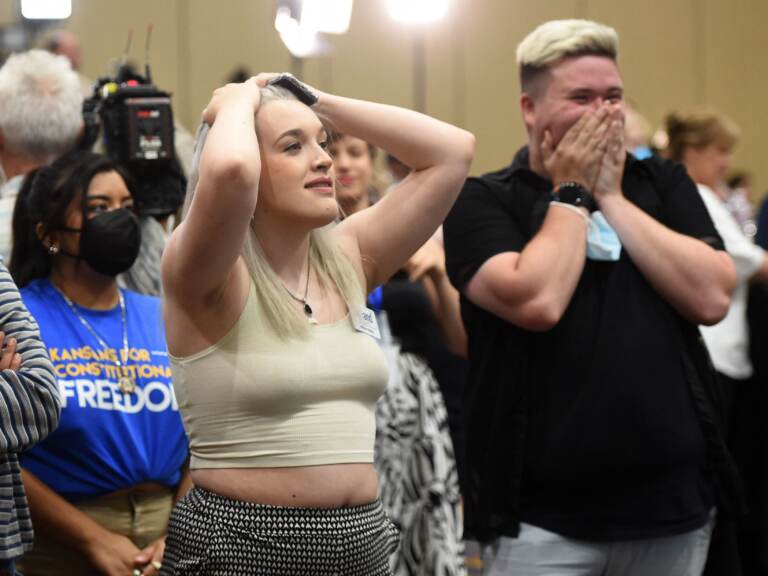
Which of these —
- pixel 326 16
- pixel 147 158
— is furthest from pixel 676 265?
pixel 326 16

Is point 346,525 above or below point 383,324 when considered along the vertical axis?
above

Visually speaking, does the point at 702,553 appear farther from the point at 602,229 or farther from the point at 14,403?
the point at 14,403

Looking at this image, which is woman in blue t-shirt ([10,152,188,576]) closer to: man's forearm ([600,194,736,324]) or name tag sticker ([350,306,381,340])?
name tag sticker ([350,306,381,340])

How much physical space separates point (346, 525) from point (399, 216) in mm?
575

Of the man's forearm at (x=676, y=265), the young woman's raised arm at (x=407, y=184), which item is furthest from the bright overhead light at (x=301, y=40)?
the young woman's raised arm at (x=407, y=184)

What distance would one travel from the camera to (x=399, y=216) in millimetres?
2156

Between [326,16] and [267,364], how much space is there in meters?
3.79

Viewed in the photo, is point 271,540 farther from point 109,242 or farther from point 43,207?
point 43,207

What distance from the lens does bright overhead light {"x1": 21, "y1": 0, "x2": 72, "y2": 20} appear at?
18.7 feet

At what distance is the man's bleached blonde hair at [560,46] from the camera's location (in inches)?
99.5

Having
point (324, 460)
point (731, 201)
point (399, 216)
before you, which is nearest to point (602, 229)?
point (399, 216)

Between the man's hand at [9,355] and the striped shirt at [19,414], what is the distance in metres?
0.01

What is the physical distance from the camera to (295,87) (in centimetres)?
204

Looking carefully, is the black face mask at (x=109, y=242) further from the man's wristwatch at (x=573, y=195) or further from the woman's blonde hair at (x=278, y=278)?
the man's wristwatch at (x=573, y=195)
